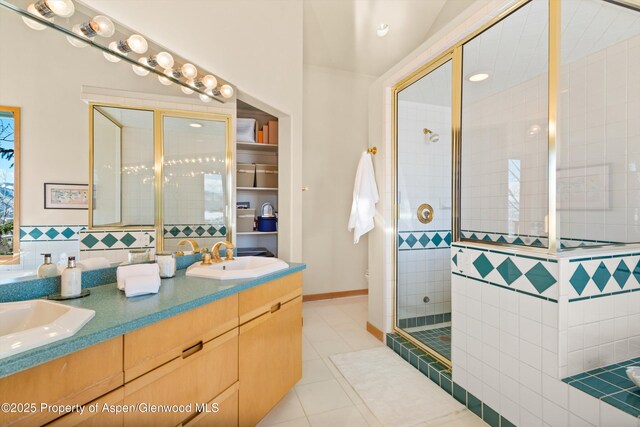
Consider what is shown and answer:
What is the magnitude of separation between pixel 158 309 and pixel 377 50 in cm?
386

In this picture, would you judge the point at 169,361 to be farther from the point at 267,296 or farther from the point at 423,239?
the point at 423,239

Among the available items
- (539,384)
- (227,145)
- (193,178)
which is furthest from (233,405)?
(227,145)

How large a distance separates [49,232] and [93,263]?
0.28 metres

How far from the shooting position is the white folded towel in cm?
135

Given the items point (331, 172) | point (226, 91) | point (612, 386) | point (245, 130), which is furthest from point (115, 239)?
point (331, 172)

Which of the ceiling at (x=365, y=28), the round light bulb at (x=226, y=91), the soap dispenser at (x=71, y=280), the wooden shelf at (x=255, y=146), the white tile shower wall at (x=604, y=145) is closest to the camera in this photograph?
the soap dispenser at (x=71, y=280)

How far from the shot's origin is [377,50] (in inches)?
150

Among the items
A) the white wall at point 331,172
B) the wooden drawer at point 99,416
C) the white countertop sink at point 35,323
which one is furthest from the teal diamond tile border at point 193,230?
the white wall at point 331,172

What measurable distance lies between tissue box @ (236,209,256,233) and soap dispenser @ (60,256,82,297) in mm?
1831

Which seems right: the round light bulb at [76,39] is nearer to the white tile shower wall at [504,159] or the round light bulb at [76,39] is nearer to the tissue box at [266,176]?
the tissue box at [266,176]

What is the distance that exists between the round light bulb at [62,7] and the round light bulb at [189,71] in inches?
22.5

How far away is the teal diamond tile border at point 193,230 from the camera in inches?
70.8

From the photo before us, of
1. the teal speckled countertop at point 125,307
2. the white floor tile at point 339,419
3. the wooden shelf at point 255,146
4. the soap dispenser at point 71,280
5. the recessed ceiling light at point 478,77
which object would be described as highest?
the recessed ceiling light at point 478,77

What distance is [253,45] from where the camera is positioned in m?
2.38
